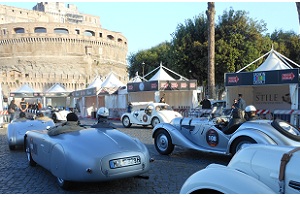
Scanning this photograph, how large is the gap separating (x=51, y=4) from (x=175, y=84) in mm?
103534

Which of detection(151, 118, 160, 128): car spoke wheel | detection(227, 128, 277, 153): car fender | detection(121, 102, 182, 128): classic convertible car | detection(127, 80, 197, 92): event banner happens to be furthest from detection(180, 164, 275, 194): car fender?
detection(127, 80, 197, 92): event banner

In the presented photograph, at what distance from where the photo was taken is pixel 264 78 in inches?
574

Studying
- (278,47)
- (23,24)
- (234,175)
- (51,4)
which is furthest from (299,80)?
(51,4)

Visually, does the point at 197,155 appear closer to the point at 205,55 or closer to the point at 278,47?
the point at 205,55

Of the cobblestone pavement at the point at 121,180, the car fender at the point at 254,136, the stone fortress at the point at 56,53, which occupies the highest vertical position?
the stone fortress at the point at 56,53

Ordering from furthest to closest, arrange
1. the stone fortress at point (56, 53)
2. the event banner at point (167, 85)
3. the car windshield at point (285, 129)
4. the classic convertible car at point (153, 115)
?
the stone fortress at point (56, 53), the event banner at point (167, 85), the classic convertible car at point (153, 115), the car windshield at point (285, 129)

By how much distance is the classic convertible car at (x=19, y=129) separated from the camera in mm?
9188

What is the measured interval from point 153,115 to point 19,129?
7.81 metres

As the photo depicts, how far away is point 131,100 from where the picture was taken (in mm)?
24094

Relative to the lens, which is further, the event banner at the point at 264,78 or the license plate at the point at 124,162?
the event banner at the point at 264,78

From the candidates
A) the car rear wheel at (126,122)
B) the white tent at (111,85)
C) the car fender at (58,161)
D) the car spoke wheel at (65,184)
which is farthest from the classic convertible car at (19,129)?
the white tent at (111,85)

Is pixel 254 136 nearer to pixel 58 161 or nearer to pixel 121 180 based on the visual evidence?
pixel 121 180

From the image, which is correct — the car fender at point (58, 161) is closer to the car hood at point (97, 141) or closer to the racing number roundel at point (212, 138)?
the car hood at point (97, 141)

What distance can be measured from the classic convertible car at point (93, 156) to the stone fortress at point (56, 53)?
73.4m
